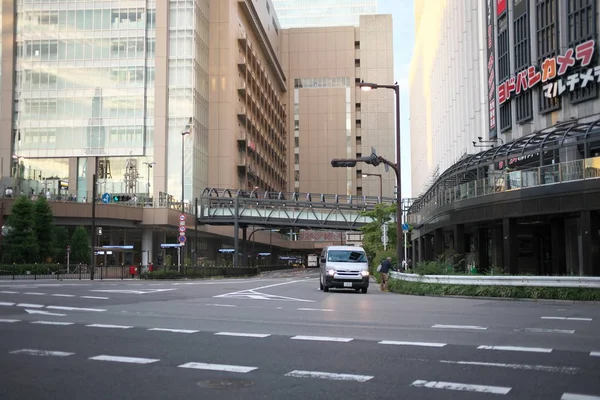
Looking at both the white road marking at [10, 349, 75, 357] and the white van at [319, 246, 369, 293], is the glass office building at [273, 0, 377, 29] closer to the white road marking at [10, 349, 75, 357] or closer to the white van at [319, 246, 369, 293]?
the white van at [319, 246, 369, 293]

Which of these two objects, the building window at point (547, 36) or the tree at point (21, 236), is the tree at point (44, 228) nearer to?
the tree at point (21, 236)

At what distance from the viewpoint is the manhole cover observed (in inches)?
290

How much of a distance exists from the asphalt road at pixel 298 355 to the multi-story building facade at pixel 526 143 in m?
15.5

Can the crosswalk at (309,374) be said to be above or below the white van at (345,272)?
below

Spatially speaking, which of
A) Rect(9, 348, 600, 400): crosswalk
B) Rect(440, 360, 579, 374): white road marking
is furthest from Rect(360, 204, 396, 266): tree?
Rect(9, 348, 600, 400): crosswalk

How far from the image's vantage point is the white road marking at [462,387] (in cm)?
709

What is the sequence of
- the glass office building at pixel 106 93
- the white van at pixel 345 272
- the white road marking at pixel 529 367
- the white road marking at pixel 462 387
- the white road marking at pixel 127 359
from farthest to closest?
1. the glass office building at pixel 106 93
2. the white van at pixel 345 272
3. the white road marking at pixel 127 359
4. the white road marking at pixel 529 367
5. the white road marking at pixel 462 387

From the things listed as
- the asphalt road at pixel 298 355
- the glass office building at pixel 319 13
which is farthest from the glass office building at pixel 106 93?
the glass office building at pixel 319 13

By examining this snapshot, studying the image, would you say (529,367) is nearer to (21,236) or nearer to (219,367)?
(219,367)

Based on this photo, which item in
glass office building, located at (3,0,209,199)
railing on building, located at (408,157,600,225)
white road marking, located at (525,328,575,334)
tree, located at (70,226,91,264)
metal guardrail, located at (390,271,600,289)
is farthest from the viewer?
glass office building, located at (3,0,209,199)

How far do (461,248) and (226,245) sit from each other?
201ft

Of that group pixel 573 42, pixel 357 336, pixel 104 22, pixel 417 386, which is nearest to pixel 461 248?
pixel 573 42

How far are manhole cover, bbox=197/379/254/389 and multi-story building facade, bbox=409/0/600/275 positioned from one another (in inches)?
979

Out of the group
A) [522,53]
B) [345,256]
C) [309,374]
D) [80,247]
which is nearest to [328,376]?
[309,374]
